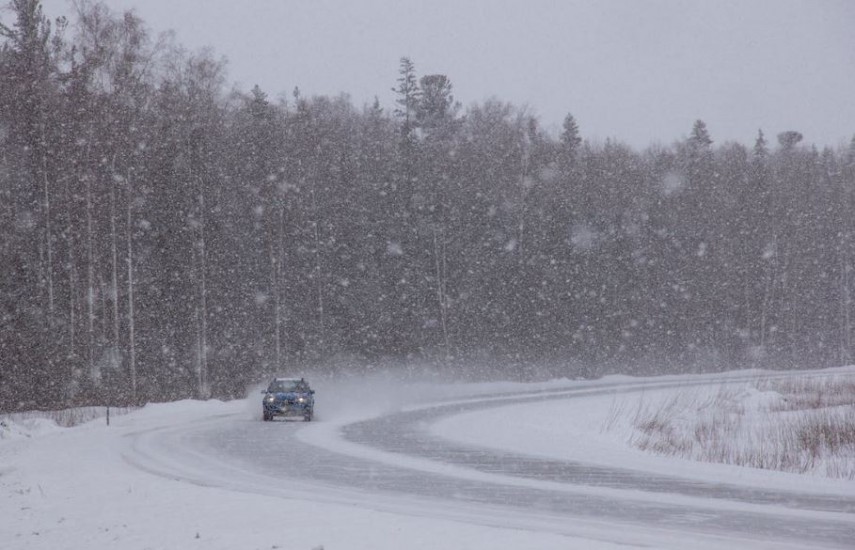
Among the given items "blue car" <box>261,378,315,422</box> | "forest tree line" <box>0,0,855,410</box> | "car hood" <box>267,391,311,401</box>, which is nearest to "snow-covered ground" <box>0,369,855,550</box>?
"blue car" <box>261,378,315,422</box>

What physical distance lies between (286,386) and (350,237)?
90.7 feet

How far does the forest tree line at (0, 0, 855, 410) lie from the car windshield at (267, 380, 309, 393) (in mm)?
5503

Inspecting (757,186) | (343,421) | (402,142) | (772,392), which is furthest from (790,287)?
(343,421)

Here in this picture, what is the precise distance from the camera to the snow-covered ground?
1173 cm

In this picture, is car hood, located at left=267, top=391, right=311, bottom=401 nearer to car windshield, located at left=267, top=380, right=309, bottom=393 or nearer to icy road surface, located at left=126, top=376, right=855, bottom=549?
car windshield, located at left=267, top=380, right=309, bottom=393

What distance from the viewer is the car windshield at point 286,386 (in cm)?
3544

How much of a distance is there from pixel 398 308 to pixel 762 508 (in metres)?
50.0

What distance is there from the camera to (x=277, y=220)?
58031mm

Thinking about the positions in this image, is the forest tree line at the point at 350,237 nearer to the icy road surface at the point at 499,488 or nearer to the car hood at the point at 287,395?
the car hood at the point at 287,395

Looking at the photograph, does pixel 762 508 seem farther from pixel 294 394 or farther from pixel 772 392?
pixel 772 392

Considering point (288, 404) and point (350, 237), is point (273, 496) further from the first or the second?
point (350, 237)

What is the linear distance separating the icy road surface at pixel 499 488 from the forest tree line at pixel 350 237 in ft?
41.7

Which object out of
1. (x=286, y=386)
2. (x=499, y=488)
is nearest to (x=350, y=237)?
(x=286, y=386)

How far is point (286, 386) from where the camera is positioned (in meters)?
35.9
